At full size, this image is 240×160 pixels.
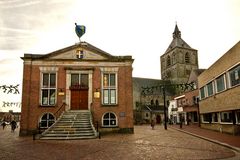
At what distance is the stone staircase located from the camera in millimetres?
17828

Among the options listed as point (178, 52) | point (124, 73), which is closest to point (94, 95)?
point (124, 73)

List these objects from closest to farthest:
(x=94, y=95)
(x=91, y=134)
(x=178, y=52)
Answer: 1. (x=91, y=134)
2. (x=94, y=95)
3. (x=178, y=52)

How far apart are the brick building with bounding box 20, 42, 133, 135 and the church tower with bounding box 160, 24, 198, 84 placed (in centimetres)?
5002

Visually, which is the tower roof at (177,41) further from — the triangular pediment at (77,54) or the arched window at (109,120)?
the arched window at (109,120)

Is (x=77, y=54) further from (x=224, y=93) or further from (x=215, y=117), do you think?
(x=215, y=117)

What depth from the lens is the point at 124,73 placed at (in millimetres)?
24438

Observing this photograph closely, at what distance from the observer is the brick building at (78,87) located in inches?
900

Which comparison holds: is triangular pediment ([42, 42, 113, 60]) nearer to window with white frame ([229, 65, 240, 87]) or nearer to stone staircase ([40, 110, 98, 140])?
stone staircase ([40, 110, 98, 140])

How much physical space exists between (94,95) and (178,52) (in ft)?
183

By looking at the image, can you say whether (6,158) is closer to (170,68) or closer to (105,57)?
(105,57)

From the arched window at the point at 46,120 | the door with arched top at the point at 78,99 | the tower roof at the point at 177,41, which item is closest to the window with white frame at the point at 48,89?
the arched window at the point at 46,120

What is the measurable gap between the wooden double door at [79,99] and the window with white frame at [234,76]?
47.1 feet

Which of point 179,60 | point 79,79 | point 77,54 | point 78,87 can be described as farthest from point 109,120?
point 179,60

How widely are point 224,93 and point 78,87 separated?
48.3 ft
